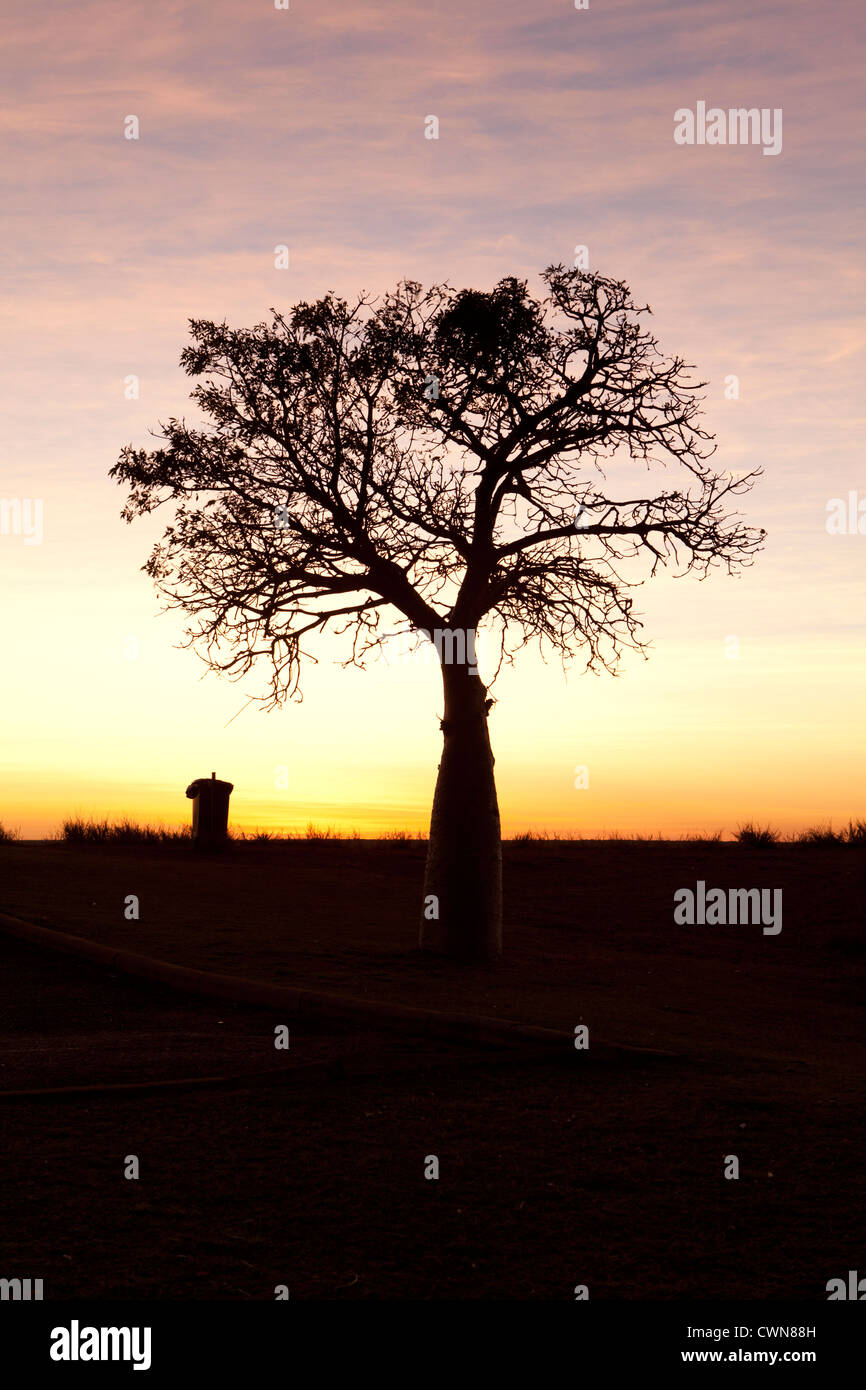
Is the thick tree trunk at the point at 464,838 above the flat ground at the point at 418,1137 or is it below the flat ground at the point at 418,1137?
above

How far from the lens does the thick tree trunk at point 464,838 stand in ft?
48.3

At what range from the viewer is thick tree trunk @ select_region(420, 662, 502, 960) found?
1472cm

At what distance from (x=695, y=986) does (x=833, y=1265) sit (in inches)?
351

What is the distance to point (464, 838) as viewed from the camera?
1488 cm

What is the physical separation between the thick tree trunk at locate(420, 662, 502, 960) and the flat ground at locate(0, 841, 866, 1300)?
0.74 m

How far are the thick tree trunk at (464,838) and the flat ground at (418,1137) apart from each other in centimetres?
74

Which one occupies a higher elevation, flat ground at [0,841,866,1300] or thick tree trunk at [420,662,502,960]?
thick tree trunk at [420,662,502,960]

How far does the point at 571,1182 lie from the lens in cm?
597

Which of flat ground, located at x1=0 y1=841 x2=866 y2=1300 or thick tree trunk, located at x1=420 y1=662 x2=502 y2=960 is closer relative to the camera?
flat ground, located at x1=0 y1=841 x2=866 y2=1300

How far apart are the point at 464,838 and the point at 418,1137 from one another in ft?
27.3

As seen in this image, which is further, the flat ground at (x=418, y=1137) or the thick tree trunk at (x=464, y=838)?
the thick tree trunk at (x=464, y=838)

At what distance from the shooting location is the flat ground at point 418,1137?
16.4ft

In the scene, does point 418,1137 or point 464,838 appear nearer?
point 418,1137

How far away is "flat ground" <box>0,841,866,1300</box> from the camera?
16.4ft
